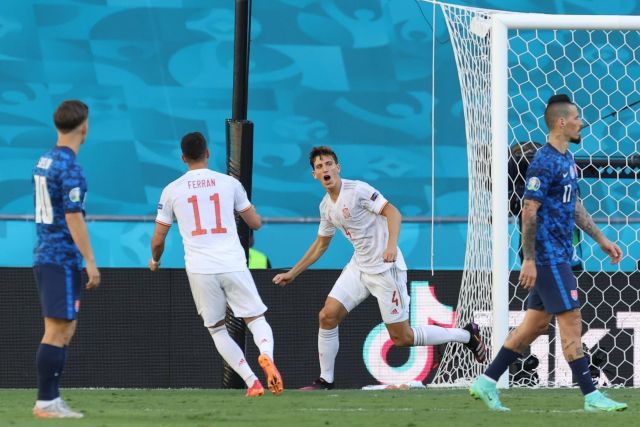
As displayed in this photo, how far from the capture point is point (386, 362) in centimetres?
1163

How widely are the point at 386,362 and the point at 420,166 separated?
185 inches

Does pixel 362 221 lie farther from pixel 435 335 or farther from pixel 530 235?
pixel 530 235

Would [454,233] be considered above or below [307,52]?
below

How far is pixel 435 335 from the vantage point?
10.9 m

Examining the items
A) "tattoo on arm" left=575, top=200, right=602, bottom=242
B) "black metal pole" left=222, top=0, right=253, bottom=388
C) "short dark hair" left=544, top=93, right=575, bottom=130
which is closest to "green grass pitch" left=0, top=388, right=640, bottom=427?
"black metal pole" left=222, top=0, right=253, bottom=388

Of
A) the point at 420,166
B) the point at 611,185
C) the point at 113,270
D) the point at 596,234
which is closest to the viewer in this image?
the point at 596,234

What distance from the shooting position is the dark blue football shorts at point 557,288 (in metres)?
8.07

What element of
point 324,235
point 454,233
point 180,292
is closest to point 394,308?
point 324,235

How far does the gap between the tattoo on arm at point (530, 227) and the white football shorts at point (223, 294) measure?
2.32 meters

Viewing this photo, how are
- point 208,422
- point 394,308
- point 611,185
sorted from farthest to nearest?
point 611,185 → point 394,308 → point 208,422

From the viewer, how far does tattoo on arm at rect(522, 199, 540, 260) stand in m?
8.00

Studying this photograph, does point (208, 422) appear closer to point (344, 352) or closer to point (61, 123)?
point (61, 123)

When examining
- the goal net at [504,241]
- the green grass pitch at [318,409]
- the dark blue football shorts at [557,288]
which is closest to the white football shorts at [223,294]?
the green grass pitch at [318,409]

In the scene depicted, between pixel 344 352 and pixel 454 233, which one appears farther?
pixel 454 233
